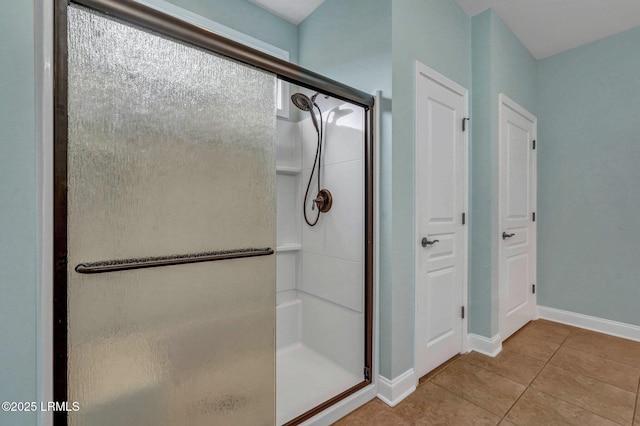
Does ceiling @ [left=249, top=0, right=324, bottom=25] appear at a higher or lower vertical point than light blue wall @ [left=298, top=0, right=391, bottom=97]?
higher

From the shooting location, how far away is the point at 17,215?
3.16 feet

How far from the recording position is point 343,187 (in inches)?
79.3

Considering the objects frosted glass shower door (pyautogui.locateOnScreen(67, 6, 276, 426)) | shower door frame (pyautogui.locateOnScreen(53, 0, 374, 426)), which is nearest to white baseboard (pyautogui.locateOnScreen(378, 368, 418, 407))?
frosted glass shower door (pyautogui.locateOnScreen(67, 6, 276, 426))

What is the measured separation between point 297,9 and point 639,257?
3.58 meters

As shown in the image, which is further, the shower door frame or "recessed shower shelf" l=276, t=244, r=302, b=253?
"recessed shower shelf" l=276, t=244, r=302, b=253

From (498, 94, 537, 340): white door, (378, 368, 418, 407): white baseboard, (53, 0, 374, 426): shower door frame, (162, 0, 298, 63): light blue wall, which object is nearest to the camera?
(53, 0, 374, 426): shower door frame

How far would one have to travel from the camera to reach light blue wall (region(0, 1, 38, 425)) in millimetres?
941

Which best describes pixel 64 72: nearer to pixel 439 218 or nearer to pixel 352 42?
pixel 352 42

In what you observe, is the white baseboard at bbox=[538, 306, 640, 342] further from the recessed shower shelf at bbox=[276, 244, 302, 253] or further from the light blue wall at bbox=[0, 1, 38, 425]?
the light blue wall at bbox=[0, 1, 38, 425]

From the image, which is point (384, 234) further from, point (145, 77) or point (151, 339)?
point (145, 77)

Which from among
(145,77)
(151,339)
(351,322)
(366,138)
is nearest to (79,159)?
(145,77)

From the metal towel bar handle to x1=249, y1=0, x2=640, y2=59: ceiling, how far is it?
6.68ft

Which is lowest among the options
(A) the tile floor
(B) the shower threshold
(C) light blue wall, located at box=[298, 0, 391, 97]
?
(A) the tile floor

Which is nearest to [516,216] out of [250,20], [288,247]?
[288,247]
